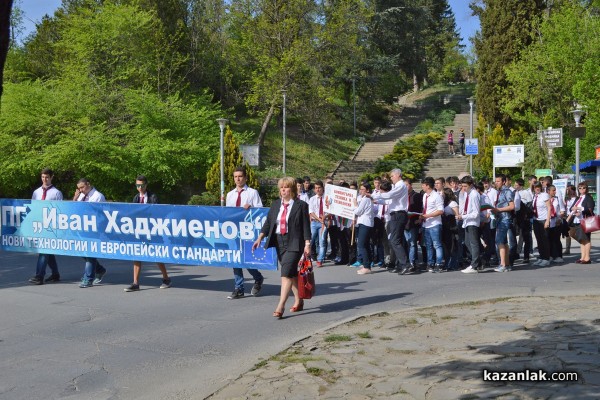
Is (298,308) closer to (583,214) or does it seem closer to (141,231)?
(141,231)

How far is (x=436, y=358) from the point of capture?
21.7 feet

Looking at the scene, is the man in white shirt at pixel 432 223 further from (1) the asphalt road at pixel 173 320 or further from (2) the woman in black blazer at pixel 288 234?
(2) the woman in black blazer at pixel 288 234

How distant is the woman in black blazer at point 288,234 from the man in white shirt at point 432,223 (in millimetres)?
5025

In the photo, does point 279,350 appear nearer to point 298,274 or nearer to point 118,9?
point 298,274

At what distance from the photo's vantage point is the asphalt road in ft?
20.9

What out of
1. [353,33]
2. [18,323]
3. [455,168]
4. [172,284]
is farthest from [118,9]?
[18,323]

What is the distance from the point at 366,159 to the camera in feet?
162

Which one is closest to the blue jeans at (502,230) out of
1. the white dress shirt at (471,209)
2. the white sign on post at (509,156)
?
the white dress shirt at (471,209)

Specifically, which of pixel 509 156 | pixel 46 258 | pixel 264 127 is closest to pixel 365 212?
pixel 46 258

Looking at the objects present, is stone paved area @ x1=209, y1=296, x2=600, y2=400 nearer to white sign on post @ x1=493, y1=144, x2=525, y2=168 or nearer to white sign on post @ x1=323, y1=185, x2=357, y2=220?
white sign on post @ x1=323, y1=185, x2=357, y2=220

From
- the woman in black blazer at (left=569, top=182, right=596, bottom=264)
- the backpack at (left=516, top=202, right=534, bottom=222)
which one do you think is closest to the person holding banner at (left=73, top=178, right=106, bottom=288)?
the backpack at (left=516, top=202, right=534, bottom=222)

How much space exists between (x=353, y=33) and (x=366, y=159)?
917 centimetres

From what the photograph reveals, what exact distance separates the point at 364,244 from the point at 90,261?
5314mm

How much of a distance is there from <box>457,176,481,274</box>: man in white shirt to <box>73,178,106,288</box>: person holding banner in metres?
6.99
